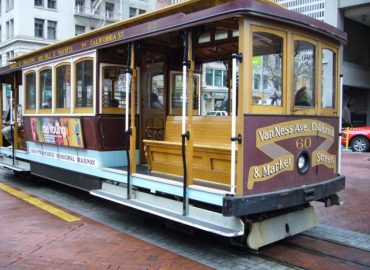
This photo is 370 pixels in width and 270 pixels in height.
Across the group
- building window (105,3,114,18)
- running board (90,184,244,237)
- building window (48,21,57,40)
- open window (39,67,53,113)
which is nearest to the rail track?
running board (90,184,244,237)

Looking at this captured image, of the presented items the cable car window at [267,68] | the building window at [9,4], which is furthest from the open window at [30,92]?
the building window at [9,4]

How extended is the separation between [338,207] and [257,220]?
339cm

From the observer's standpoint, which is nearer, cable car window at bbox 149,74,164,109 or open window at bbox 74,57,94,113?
open window at bbox 74,57,94,113

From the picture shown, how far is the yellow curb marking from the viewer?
7.28 metres

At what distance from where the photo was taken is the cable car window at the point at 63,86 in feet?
25.9

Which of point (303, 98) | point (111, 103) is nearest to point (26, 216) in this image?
point (111, 103)

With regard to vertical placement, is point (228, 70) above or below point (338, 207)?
above

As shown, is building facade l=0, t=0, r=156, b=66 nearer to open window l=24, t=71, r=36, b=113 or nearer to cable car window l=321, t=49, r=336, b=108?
open window l=24, t=71, r=36, b=113

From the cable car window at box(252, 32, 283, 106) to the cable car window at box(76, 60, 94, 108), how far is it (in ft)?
10.3

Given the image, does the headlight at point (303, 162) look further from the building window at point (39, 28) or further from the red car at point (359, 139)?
the building window at point (39, 28)

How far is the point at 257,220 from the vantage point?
5156 millimetres

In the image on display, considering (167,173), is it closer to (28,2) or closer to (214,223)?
(214,223)

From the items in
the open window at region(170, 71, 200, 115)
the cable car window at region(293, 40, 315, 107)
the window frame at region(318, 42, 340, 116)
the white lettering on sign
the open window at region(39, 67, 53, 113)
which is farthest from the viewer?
the open window at region(39, 67, 53, 113)

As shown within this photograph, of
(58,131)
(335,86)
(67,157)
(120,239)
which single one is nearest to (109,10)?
(58,131)
